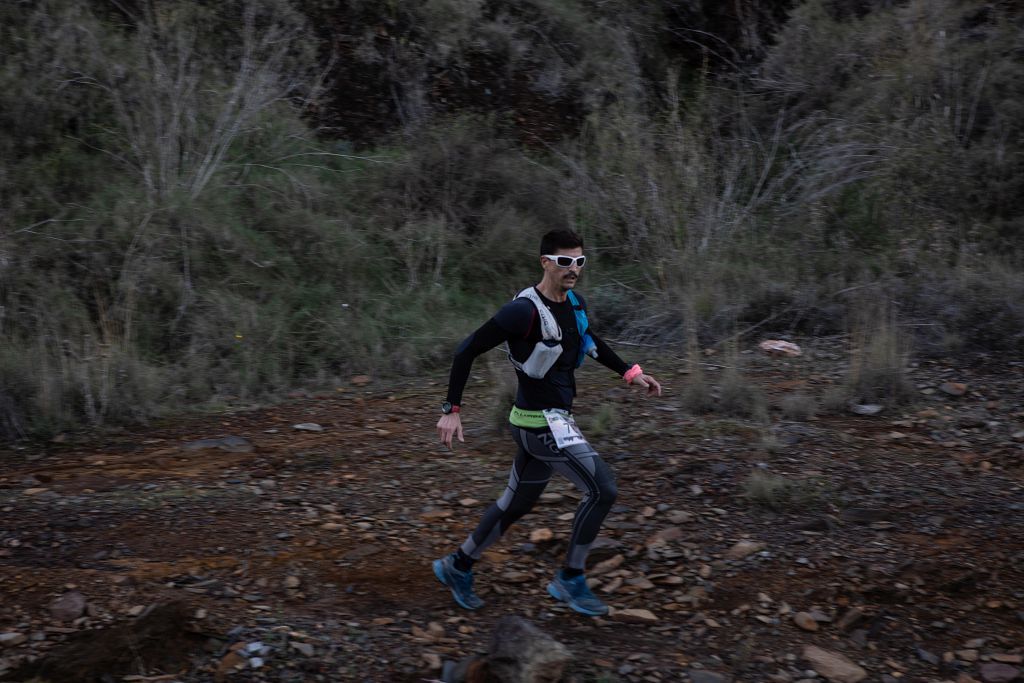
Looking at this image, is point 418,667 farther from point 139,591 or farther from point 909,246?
point 909,246

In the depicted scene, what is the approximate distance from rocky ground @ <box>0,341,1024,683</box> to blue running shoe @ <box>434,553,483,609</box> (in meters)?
0.06

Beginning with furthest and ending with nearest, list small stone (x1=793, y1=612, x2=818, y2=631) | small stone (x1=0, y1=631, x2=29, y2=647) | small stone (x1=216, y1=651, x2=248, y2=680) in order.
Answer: small stone (x1=793, y1=612, x2=818, y2=631) < small stone (x1=0, y1=631, x2=29, y2=647) < small stone (x1=216, y1=651, x2=248, y2=680)

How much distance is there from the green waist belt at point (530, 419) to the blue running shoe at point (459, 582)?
78 centimetres

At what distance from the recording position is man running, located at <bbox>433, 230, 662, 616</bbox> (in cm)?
422

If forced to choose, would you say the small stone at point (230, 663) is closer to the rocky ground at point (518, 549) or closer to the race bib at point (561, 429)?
the rocky ground at point (518, 549)

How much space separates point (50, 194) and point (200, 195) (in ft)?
4.19

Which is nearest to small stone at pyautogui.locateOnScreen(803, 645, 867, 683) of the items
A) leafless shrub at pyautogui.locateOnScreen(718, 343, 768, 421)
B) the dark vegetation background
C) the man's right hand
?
the man's right hand

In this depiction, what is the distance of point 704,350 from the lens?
8.24 m

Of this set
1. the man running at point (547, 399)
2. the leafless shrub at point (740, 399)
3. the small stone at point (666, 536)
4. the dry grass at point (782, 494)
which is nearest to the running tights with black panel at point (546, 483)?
the man running at point (547, 399)

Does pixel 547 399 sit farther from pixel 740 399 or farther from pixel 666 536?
pixel 740 399

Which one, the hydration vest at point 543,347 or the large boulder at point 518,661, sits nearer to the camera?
the large boulder at point 518,661

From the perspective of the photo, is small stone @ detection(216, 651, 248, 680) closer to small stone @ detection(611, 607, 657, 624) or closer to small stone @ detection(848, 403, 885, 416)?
small stone @ detection(611, 607, 657, 624)

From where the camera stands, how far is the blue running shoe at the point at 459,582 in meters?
4.56

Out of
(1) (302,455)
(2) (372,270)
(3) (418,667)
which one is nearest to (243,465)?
(1) (302,455)
